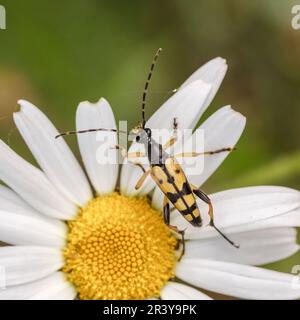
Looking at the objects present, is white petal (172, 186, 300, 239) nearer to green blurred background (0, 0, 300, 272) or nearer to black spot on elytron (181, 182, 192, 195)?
black spot on elytron (181, 182, 192, 195)

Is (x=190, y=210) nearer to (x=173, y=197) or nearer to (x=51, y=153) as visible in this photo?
(x=173, y=197)

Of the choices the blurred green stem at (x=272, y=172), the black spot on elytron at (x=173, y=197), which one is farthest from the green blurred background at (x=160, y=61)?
the black spot on elytron at (x=173, y=197)

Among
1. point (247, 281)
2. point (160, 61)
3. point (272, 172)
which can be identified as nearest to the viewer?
point (247, 281)

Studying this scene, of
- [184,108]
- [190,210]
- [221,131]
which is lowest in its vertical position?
[190,210]

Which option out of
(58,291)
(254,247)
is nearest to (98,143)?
(58,291)

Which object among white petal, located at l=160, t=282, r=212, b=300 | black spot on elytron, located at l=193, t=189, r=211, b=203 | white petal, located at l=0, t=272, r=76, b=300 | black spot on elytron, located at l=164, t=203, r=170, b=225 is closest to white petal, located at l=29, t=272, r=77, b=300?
white petal, located at l=0, t=272, r=76, b=300

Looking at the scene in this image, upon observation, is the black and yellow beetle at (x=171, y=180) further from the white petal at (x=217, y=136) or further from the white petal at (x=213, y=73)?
the white petal at (x=213, y=73)
